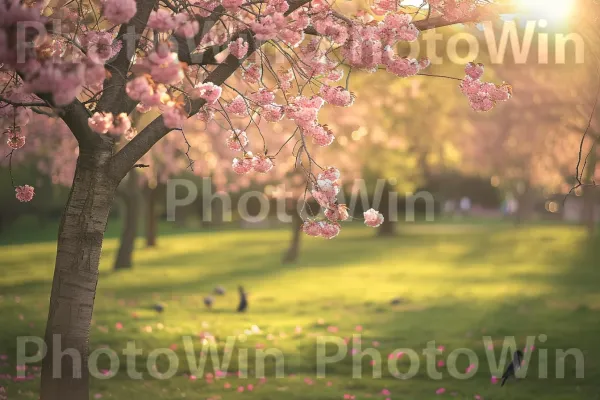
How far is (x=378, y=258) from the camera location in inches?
1379

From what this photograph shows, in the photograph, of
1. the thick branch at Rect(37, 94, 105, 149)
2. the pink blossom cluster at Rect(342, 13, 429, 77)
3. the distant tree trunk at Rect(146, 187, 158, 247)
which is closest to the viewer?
the thick branch at Rect(37, 94, 105, 149)

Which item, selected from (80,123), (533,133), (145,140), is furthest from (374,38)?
(533,133)

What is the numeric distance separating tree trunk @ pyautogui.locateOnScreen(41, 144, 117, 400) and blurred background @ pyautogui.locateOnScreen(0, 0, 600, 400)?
254 centimetres

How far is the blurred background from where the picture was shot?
11.2 meters

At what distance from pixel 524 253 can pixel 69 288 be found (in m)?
30.8

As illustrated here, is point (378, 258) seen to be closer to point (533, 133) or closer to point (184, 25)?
point (533, 133)

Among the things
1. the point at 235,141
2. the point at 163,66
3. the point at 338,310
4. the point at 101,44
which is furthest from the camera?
the point at 338,310

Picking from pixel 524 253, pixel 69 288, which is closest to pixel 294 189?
pixel 524 253

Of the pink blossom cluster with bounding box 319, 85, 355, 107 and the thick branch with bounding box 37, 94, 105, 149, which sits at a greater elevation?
the pink blossom cluster with bounding box 319, 85, 355, 107

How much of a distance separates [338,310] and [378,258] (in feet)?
52.1

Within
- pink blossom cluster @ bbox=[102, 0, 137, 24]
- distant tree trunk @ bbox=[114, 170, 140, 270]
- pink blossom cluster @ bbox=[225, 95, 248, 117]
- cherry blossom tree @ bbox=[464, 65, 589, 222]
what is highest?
cherry blossom tree @ bbox=[464, 65, 589, 222]

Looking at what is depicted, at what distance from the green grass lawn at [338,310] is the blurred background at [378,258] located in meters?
0.07

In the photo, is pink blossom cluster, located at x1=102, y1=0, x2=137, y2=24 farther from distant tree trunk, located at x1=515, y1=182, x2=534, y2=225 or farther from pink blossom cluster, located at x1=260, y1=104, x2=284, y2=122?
distant tree trunk, located at x1=515, y1=182, x2=534, y2=225

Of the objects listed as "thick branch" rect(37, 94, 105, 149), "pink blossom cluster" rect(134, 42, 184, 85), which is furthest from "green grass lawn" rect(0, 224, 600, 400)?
"pink blossom cluster" rect(134, 42, 184, 85)
